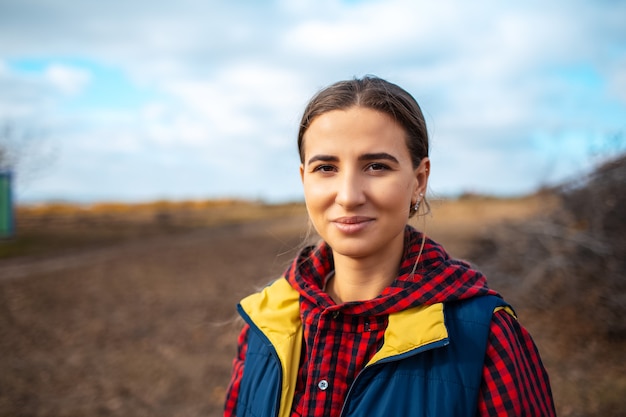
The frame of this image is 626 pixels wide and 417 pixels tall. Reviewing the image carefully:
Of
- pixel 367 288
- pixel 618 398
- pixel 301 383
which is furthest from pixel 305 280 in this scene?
pixel 618 398

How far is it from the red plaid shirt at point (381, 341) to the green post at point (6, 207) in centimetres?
1533

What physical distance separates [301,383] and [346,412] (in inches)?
9.3

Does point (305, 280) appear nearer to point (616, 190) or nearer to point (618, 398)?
point (618, 398)

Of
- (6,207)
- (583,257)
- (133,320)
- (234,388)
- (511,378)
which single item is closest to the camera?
(511,378)

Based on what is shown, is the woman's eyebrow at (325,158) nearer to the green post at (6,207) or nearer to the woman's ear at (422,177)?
the woman's ear at (422,177)

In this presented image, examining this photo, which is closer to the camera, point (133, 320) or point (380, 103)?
point (380, 103)

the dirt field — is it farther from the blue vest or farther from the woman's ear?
the blue vest

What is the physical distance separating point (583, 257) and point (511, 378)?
501 cm

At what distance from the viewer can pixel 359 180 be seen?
1.86m

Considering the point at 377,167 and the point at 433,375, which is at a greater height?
the point at 377,167

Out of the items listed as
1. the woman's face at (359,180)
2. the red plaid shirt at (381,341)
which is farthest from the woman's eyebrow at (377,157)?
the red plaid shirt at (381,341)

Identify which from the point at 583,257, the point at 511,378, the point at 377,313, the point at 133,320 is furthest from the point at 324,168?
the point at 133,320

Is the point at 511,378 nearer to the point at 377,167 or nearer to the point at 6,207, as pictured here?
the point at 377,167

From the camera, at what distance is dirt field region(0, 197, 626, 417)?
16.9 ft
